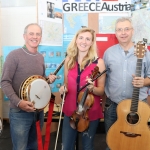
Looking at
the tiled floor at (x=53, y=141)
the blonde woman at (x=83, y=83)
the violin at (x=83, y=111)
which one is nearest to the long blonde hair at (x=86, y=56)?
the blonde woman at (x=83, y=83)

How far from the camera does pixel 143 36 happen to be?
356 centimetres

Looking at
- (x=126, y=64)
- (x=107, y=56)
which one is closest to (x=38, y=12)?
(x=107, y=56)

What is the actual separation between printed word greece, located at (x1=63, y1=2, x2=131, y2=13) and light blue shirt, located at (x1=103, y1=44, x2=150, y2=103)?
1.44 metres

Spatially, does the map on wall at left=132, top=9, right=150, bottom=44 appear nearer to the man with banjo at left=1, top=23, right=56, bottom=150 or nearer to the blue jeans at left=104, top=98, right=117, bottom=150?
the blue jeans at left=104, top=98, right=117, bottom=150

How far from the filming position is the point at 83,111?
78.9 inches

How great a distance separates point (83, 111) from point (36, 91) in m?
0.48

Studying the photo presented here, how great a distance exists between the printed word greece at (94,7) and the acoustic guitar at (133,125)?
1.64m

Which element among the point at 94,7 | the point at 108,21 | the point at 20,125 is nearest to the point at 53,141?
the point at 20,125

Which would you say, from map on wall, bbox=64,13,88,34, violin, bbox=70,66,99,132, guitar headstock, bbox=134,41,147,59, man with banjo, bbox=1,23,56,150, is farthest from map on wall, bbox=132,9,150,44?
man with banjo, bbox=1,23,56,150

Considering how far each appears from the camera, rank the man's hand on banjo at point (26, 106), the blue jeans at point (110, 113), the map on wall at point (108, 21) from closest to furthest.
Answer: the man's hand on banjo at point (26, 106)
the blue jeans at point (110, 113)
the map on wall at point (108, 21)

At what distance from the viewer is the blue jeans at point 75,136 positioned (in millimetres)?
2146

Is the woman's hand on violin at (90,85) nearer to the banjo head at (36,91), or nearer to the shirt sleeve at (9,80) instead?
the banjo head at (36,91)

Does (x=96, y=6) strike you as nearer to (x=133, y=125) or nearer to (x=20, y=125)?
(x=133, y=125)

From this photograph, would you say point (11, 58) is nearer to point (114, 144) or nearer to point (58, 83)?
point (114, 144)
